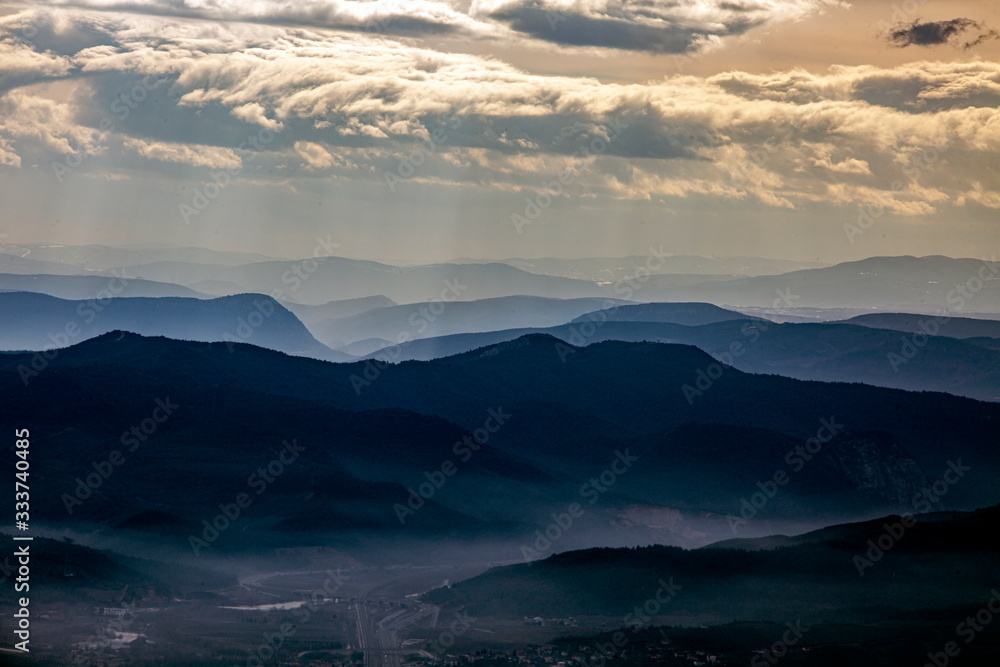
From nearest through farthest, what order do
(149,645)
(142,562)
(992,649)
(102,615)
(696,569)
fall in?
(992,649)
(149,645)
(102,615)
(696,569)
(142,562)

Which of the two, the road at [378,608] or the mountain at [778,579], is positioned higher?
the mountain at [778,579]

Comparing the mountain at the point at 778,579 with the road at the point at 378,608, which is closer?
the road at the point at 378,608

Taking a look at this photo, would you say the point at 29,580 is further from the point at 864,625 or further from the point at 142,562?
the point at 864,625

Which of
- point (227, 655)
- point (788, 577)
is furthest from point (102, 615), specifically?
point (788, 577)

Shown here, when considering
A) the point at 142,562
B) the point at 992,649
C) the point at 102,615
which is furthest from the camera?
the point at 142,562

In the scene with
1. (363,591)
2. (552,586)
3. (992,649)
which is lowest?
(363,591)

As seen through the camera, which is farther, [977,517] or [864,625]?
[977,517]

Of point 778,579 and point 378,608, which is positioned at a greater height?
point 778,579

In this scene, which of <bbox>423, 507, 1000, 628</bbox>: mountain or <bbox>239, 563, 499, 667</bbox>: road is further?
<bbox>423, 507, 1000, 628</bbox>: mountain

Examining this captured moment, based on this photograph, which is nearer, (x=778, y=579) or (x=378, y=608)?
(x=778, y=579)

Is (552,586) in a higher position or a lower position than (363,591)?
higher

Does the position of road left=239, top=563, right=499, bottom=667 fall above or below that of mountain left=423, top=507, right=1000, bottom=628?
below
